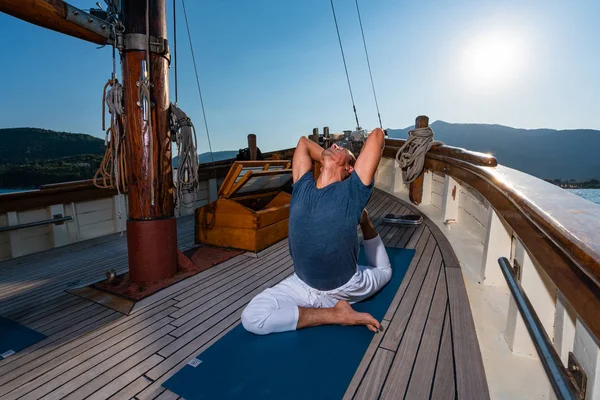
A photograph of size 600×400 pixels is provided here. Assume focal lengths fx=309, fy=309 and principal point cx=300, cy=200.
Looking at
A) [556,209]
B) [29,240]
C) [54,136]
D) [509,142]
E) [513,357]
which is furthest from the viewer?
[509,142]

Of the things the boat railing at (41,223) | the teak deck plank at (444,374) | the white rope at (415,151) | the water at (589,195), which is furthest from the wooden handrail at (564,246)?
the boat railing at (41,223)

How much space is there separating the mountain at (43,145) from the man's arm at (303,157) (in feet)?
172

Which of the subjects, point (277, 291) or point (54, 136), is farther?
point (54, 136)

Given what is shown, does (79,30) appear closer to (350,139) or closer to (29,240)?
(29,240)

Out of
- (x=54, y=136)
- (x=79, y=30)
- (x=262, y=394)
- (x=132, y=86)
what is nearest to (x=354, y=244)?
(x=262, y=394)

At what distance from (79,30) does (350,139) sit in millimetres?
4073

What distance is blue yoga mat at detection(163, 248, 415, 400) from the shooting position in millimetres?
1438

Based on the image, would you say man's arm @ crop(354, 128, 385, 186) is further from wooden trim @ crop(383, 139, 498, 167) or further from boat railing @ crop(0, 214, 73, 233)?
boat railing @ crop(0, 214, 73, 233)

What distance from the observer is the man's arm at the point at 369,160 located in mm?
1758

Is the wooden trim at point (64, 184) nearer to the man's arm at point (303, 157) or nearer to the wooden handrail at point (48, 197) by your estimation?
the wooden handrail at point (48, 197)

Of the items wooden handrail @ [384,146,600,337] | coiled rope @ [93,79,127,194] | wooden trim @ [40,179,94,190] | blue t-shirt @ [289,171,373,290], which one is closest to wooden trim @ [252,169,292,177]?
coiled rope @ [93,79,127,194]

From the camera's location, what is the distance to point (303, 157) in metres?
2.16

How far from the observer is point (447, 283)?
242cm

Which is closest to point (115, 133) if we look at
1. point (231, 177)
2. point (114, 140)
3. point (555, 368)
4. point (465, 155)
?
point (114, 140)
